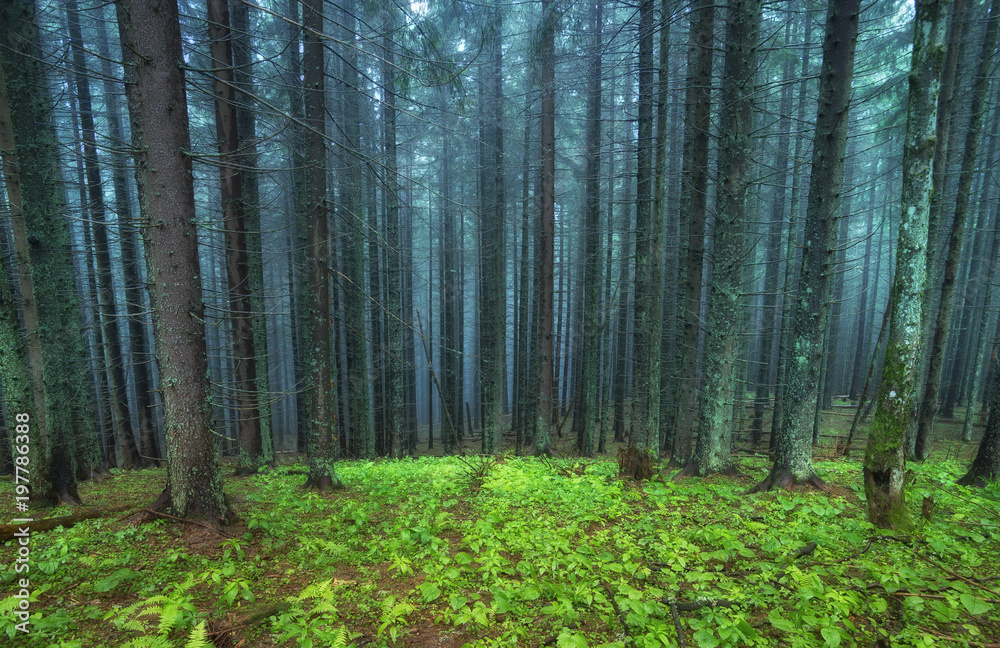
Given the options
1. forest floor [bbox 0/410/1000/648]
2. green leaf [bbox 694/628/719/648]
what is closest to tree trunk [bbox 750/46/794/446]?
forest floor [bbox 0/410/1000/648]

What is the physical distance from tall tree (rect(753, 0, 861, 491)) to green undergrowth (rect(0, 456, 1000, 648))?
25.3 inches

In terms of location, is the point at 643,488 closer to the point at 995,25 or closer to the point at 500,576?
the point at 500,576

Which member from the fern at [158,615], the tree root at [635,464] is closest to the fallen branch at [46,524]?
the fern at [158,615]

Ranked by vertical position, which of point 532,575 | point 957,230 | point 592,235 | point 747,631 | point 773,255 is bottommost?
point 532,575

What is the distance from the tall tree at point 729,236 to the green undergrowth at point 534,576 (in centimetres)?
142

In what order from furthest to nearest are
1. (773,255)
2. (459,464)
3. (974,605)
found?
(773,255) < (459,464) < (974,605)

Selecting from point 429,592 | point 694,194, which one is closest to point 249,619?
point 429,592

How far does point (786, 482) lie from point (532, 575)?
15.7 ft

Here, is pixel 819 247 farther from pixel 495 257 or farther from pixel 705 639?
pixel 495 257

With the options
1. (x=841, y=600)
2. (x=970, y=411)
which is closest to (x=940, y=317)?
(x=970, y=411)

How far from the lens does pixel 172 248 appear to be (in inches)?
170

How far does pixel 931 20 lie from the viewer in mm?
4281

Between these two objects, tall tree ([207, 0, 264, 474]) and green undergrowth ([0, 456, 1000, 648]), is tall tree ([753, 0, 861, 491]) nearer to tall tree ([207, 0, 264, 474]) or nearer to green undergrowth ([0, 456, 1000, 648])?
green undergrowth ([0, 456, 1000, 648])

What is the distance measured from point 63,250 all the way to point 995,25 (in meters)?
19.9
